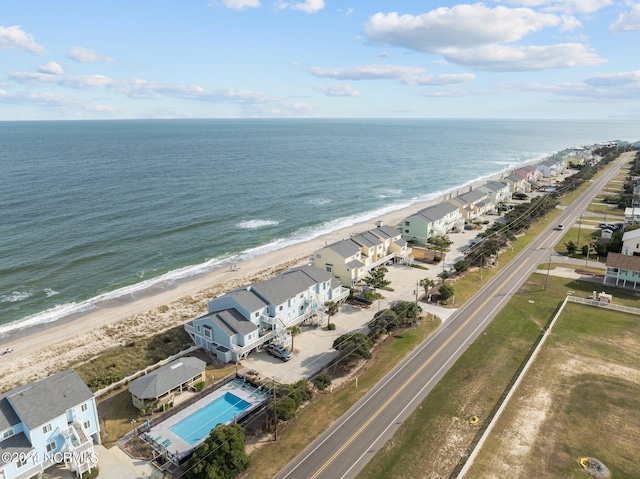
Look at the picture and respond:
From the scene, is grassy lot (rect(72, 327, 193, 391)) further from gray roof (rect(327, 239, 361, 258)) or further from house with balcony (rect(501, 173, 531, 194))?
house with balcony (rect(501, 173, 531, 194))

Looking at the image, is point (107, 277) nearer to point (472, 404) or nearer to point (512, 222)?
point (472, 404)

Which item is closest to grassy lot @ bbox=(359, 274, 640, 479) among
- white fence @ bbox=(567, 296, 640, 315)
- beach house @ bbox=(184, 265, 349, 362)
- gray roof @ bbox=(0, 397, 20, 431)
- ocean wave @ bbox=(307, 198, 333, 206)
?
white fence @ bbox=(567, 296, 640, 315)

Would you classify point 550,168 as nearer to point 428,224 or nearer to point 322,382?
point 428,224

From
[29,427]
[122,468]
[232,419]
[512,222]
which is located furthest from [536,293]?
[29,427]

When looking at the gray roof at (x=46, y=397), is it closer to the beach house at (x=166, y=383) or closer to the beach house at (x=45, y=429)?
the beach house at (x=45, y=429)

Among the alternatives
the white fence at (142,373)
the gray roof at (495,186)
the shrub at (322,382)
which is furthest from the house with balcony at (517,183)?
the white fence at (142,373)
